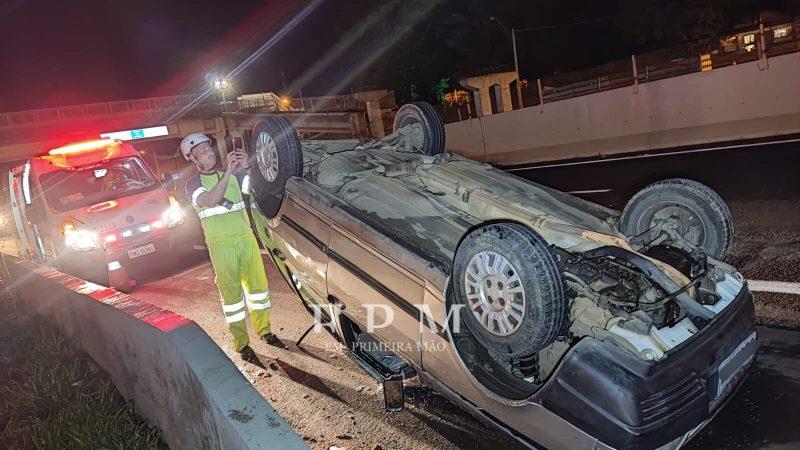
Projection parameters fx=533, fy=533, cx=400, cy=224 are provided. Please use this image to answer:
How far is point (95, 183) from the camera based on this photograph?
8.02m

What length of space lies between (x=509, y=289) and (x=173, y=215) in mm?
6738

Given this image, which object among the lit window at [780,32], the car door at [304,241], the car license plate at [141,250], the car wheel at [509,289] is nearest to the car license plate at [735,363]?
the car wheel at [509,289]

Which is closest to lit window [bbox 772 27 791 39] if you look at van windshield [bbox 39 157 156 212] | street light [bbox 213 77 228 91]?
van windshield [bbox 39 157 156 212]

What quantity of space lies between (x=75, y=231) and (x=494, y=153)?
13.7m

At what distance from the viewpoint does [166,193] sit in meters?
8.19

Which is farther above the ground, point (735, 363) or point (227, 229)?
point (227, 229)

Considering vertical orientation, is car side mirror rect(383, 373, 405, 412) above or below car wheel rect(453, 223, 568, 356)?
below

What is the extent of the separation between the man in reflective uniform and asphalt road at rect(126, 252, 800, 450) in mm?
459

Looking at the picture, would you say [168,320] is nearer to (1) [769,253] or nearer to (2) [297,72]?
(1) [769,253]

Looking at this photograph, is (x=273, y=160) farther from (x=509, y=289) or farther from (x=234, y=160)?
Answer: (x=509, y=289)

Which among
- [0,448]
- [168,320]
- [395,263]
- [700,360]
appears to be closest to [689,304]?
[700,360]

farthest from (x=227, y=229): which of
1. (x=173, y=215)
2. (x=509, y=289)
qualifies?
(x=173, y=215)

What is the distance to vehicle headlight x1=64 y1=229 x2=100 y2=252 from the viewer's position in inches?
284

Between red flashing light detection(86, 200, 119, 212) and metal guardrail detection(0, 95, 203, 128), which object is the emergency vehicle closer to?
red flashing light detection(86, 200, 119, 212)
